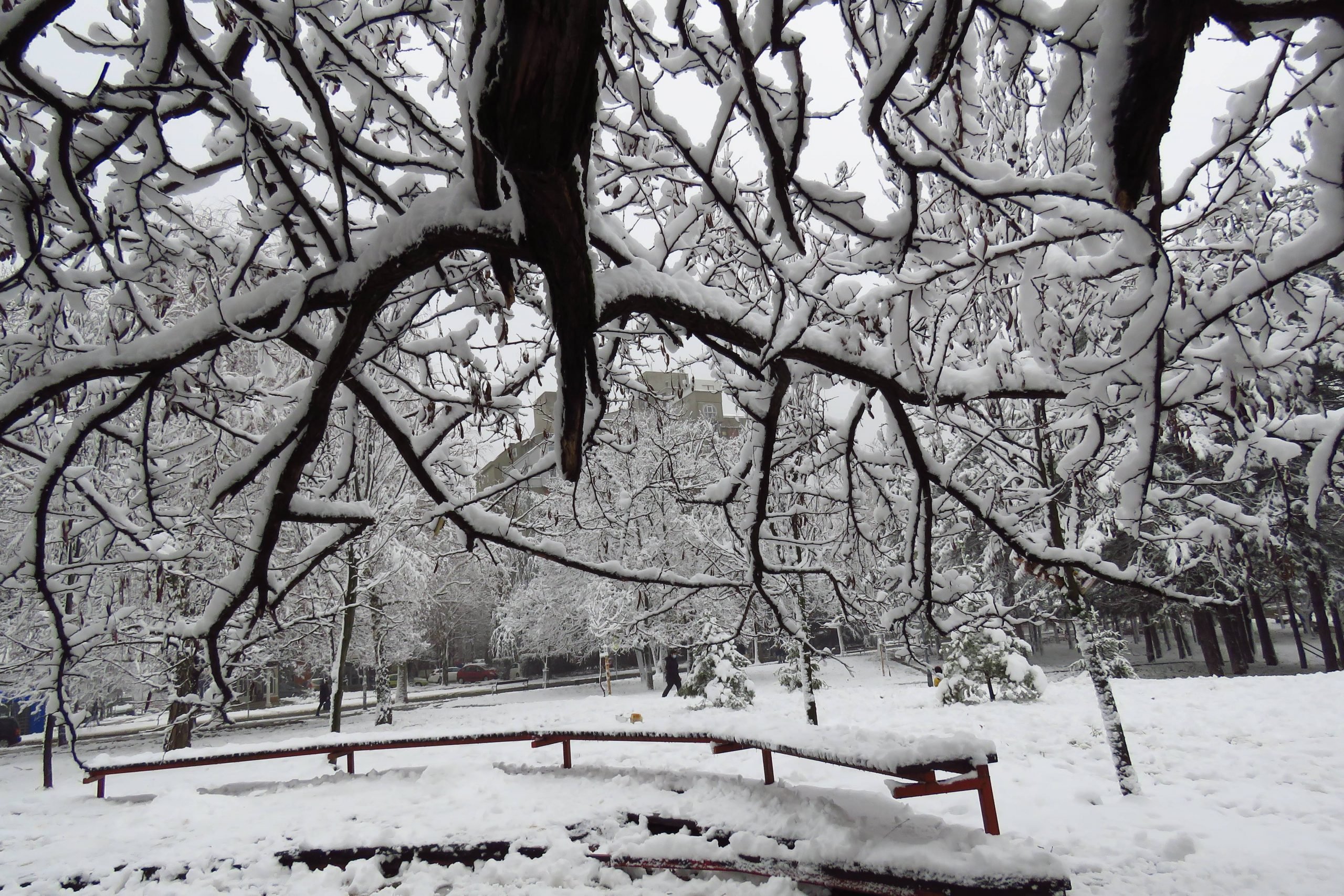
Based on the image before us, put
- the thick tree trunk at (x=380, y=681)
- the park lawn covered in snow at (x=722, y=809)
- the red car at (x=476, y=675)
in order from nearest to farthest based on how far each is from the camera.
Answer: the park lawn covered in snow at (x=722, y=809) < the thick tree trunk at (x=380, y=681) < the red car at (x=476, y=675)

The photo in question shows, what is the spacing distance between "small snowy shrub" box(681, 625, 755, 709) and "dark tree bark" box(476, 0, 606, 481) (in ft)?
39.3

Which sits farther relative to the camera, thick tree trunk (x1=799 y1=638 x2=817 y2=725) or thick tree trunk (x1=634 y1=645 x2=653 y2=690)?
thick tree trunk (x1=634 y1=645 x2=653 y2=690)

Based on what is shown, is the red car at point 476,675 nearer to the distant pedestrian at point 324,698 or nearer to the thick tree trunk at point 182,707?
the distant pedestrian at point 324,698

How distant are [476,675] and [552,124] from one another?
37193 mm

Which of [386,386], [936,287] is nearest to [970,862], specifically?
[936,287]

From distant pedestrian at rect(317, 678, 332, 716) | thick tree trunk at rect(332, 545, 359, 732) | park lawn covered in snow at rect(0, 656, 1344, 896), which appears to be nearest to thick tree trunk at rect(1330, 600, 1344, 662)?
park lawn covered in snow at rect(0, 656, 1344, 896)

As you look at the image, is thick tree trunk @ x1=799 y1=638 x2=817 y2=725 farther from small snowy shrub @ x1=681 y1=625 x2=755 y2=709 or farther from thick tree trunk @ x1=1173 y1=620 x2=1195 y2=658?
thick tree trunk @ x1=1173 y1=620 x2=1195 y2=658

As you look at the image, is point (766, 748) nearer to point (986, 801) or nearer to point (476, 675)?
point (986, 801)

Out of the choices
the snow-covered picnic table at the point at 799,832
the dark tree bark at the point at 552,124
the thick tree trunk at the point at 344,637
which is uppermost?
the dark tree bark at the point at 552,124

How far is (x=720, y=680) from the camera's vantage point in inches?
571

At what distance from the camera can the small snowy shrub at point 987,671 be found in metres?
12.7

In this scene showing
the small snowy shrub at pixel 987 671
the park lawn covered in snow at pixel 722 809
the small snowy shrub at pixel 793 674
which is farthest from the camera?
the small snowy shrub at pixel 793 674

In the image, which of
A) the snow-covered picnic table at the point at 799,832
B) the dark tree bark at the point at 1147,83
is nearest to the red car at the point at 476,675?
the snow-covered picnic table at the point at 799,832

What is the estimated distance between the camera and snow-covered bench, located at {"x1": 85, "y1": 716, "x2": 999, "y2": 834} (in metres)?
4.09
